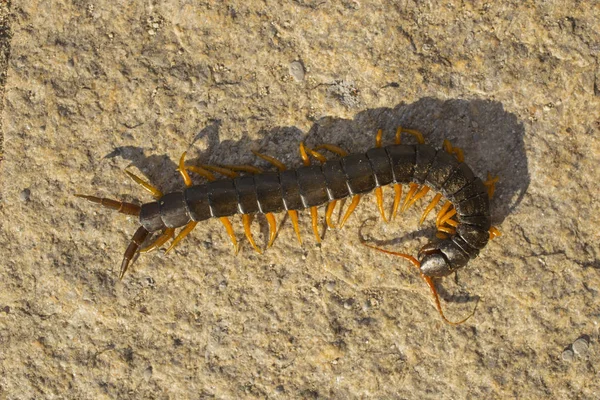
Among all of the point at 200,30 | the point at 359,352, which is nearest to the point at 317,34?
the point at 200,30

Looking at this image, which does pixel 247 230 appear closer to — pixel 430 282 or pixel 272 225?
pixel 272 225

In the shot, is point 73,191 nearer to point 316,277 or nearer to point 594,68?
point 316,277

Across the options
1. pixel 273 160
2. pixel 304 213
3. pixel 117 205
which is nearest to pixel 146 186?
pixel 117 205

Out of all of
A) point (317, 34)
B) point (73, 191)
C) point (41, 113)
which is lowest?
point (73, 191)

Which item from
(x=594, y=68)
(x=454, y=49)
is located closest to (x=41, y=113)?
(x=454, y=49)

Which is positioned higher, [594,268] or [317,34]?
[317,34]

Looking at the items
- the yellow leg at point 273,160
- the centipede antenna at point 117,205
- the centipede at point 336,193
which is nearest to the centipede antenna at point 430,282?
the centipede at point 336,193
